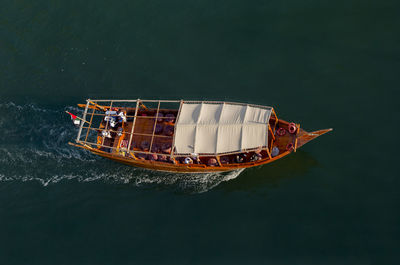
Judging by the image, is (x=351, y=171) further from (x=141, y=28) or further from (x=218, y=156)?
(x=141, y=28)

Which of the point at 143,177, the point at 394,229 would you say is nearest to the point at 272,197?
the point at 394,229

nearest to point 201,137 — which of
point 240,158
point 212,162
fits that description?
point 212,162

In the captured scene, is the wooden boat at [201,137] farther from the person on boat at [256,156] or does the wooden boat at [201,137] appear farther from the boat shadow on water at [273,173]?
the boat shadow on water at [273,173]

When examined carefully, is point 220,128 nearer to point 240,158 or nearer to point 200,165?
point 240,158

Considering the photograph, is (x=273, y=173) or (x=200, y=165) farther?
(x=273, y=173)

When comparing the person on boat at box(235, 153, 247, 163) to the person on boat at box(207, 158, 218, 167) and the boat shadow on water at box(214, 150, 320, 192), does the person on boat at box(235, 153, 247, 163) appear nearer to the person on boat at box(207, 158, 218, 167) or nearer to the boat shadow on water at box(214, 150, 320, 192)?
the person on boat at box(207, 158, 218, 167)

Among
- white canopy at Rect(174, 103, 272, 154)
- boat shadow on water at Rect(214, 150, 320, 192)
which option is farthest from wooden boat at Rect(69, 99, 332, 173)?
boat shadow on water at Rect(214, 150, 320, 192)

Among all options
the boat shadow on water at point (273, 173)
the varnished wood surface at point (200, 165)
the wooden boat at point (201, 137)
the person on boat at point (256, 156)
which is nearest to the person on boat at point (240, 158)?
the wooden boat at point (201, 137)
